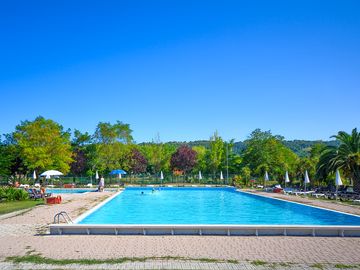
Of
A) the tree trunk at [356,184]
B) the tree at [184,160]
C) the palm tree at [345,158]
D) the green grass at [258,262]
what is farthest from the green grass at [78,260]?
the tree at [184,160]

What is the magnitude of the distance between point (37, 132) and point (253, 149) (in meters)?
24.6

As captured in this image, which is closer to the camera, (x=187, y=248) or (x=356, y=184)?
(x=187, y=248)

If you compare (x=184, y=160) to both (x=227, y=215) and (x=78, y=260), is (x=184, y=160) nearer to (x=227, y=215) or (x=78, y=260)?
(x=227, y=215)

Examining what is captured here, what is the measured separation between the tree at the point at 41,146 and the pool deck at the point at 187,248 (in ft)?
89.4

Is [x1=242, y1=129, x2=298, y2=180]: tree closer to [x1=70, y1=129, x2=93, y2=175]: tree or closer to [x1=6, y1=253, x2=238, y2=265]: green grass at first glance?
[x1=70, y1=129, x2=93, y2=175]: tree

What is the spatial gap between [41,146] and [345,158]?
29.6 m

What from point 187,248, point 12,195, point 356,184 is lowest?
point 187,248

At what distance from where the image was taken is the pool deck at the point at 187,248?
26.2ft

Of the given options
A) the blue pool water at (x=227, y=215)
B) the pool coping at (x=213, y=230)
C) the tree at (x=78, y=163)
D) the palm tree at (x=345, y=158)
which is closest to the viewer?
the pool coping at (x=213, y=230)

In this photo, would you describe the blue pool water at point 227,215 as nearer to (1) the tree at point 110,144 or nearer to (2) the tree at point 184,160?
(1) the tree at point 110,144

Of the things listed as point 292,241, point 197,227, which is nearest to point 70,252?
point 197,227

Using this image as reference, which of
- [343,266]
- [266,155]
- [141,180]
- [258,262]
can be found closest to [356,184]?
[266,155]

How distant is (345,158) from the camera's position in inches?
1000

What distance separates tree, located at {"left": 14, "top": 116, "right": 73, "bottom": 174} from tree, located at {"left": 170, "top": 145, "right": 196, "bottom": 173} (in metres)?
17.9
